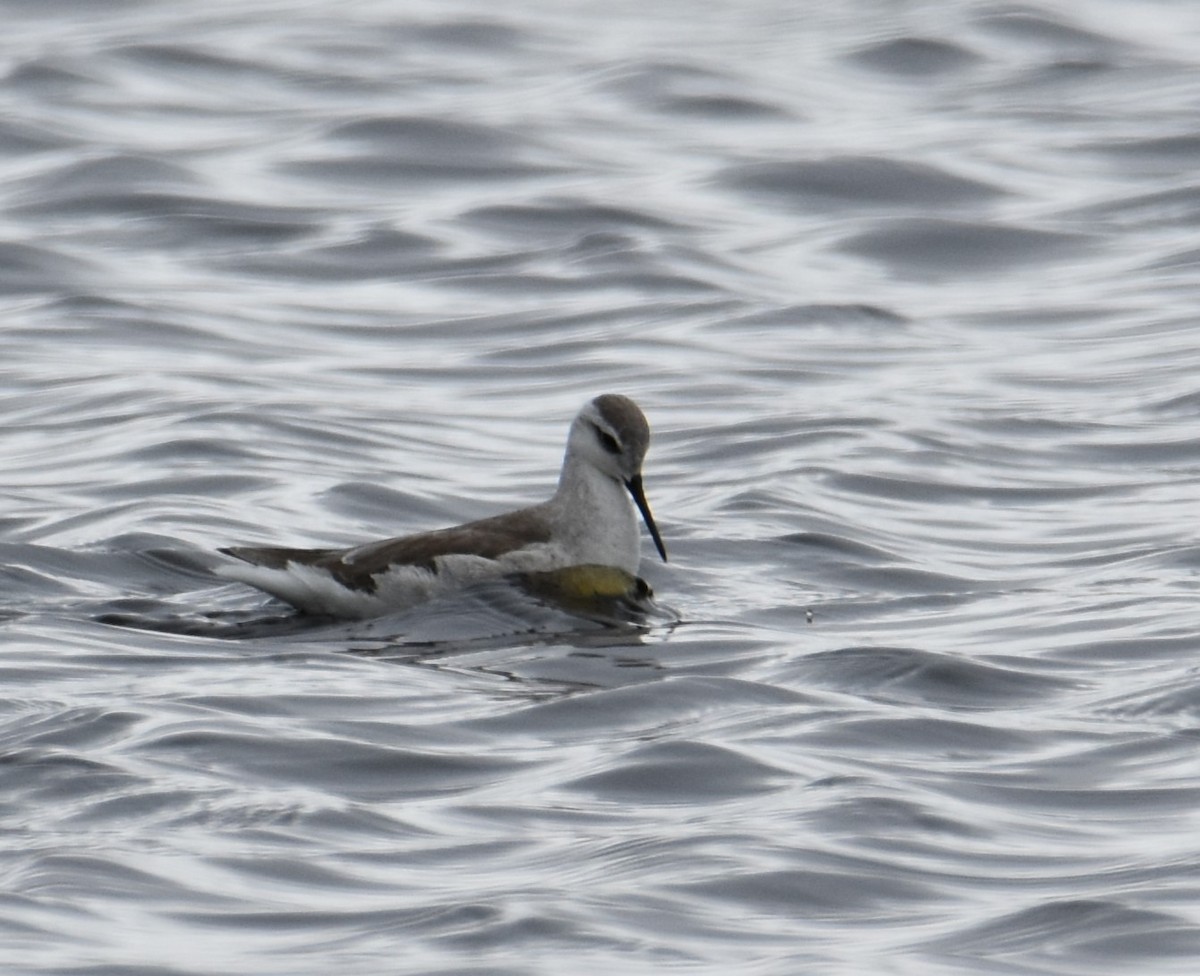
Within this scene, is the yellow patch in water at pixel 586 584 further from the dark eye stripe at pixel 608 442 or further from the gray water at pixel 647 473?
the dark eye stripe at pixel 608 442

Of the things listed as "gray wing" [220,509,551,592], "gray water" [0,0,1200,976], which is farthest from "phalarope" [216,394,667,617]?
"gray water" [0,0,1200,976]

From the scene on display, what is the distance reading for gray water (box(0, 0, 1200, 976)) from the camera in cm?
792

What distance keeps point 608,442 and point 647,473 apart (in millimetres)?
2778

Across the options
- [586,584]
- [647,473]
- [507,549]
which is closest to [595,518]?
[586,584]

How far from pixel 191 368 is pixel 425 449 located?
2.53m

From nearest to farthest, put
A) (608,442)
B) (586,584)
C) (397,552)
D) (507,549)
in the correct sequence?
(397,552)
(507,549)
(586,584)
(608,442)

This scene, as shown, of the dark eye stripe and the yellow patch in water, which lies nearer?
the yellow patch in water

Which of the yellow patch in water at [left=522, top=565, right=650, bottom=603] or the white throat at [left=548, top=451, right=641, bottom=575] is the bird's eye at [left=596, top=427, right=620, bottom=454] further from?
the yellow patch in water at [left=522, top=565, right=650, bottom=603]

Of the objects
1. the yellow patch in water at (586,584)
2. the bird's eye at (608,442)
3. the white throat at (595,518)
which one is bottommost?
the yellow patch in water at (586,584)

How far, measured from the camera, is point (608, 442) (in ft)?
40.4

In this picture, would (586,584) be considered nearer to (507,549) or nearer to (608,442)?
(507,549)

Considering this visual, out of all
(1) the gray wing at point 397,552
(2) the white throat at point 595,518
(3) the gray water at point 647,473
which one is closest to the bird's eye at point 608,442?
(2) the white throat at point 595,518

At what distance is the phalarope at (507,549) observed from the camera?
38.1ft

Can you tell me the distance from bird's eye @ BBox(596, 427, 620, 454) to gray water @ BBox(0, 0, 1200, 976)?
2.39ft
